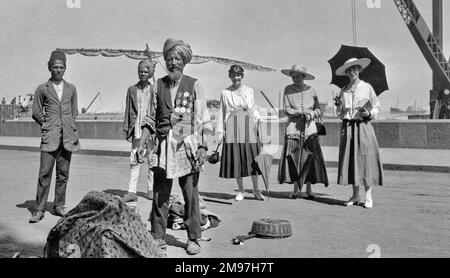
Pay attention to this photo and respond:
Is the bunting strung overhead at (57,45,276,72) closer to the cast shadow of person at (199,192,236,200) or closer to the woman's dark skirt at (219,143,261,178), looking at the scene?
the cast shadow of person at (199,192,236,200)

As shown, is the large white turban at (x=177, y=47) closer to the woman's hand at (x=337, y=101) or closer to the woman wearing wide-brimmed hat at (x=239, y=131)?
the woman wearing wide-brimmed hat at (x=239, y=131)

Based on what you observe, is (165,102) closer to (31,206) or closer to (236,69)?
(236,69)

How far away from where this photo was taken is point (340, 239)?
5.42 metres

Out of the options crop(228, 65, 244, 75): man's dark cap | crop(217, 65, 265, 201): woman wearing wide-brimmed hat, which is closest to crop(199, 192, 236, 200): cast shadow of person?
crop(217, 65, 265, 201): woman wearing wide-brimmed hat

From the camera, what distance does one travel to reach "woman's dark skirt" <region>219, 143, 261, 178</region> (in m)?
7.96

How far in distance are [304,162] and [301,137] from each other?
1.19 feet

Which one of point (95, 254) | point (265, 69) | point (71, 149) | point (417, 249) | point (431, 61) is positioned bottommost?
point (417, 249)

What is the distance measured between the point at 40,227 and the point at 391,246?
3.66m

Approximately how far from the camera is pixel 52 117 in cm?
662

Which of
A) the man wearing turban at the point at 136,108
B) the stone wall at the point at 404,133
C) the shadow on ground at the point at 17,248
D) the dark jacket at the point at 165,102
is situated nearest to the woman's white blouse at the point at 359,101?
the man wearing turban at the point at 136,108

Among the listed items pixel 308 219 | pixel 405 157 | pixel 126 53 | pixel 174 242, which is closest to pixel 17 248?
pixel 174 242

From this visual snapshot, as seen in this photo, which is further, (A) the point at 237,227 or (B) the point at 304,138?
(B) the point at 304,138
